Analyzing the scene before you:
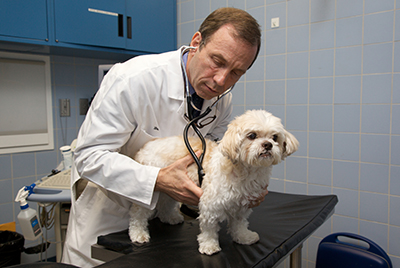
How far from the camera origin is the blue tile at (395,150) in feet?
6.27

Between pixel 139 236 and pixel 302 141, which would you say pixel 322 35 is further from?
pixel 139 236

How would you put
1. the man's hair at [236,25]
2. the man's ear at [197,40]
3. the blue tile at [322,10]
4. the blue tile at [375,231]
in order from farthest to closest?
the blue tile at [322,10] < the blue tile at [375,231] < the man's ear at [197,40] < the man's hair at [236,25]

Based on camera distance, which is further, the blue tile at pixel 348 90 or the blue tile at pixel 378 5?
the blue tile at pixel 348 90

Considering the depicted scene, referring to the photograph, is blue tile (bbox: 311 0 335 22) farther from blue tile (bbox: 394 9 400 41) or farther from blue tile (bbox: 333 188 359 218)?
blue tile (bbox: 333 188 359 218)

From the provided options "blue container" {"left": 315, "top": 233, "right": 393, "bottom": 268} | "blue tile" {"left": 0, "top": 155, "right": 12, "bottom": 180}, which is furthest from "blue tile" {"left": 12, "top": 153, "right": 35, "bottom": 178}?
"blue container" {"left": 315, "top": 233, "right": 393, "bottom": 268}

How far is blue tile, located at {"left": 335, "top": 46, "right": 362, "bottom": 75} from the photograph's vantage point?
80.0 inches

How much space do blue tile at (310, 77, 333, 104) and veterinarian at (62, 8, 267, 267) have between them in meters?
1.24

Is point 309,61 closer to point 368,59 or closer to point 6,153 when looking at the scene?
point 368,59

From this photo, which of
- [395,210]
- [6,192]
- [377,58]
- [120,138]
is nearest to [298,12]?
[377,58]

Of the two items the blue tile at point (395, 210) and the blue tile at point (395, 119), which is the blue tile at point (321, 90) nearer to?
the blue tile at point (395, 119)

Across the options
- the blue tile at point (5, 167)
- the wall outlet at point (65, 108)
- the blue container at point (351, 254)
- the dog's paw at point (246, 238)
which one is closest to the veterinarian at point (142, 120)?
the dog's paw at point (246, 238)

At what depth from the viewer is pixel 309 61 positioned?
2229 millimetres

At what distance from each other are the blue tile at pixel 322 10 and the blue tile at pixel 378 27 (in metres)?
0.24

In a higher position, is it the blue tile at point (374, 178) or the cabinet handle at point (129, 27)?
the cabinet handle at point (129, 27)
